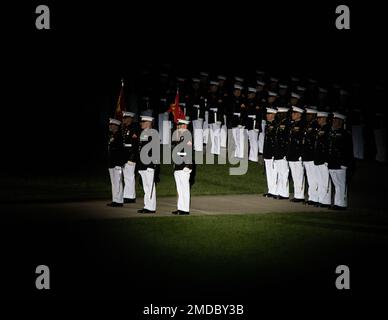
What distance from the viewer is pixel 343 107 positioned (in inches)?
1046

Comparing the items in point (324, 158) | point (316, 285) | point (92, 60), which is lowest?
point (316, 285)

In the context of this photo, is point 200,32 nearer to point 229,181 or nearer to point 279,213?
point 229,181

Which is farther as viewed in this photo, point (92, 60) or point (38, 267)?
point (92, 60)

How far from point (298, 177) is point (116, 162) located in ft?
14.0

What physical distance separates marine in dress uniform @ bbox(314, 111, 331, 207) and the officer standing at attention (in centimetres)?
134

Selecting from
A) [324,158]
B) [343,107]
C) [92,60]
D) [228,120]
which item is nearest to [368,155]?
[343,107]

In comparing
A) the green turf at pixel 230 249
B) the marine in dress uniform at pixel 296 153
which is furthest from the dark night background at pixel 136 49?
the green turf at pixel 230 249

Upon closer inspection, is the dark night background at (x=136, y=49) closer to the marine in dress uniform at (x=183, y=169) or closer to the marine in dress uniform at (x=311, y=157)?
the marine in dress uniform at (x=311, y=157)

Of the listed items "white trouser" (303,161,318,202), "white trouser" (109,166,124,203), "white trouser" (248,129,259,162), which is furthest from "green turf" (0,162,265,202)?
"white trouser" (303,161,318,202)

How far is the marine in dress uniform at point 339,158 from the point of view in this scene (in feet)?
65.7

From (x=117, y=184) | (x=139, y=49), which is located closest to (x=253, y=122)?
(x=117, y=184)

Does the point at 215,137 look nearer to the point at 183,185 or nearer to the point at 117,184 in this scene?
the point at 117,184

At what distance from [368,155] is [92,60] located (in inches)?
495

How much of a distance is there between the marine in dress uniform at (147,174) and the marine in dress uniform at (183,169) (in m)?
0.59
